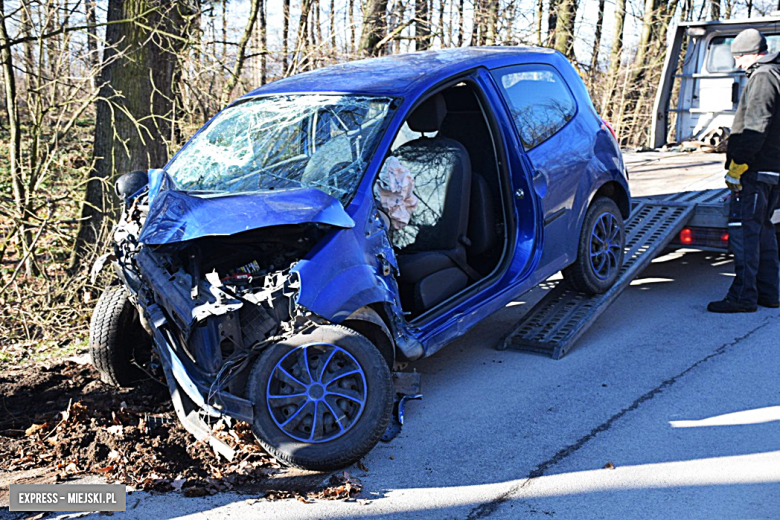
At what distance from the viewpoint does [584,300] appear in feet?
19.6

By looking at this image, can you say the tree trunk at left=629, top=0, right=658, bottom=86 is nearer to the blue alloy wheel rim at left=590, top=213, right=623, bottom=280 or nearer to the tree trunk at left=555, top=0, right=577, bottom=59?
the tree trunk at left=555, top=0, right=577, bottom=59

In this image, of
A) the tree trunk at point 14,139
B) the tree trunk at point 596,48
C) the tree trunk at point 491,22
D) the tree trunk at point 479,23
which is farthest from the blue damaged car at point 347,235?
the tree trunk at point 596,48

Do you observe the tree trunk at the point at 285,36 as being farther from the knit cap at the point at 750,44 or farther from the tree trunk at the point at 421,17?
the knit cap at the point at 750,44

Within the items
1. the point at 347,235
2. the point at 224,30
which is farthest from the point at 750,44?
the point at 224,30

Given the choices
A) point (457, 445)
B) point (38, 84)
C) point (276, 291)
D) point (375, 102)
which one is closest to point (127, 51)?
point (38, 84)

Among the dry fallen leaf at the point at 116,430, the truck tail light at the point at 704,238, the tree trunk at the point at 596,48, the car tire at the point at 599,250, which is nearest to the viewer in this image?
the dry fallen leaf at the point at 116,430

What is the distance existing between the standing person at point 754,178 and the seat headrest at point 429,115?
8.45 ft

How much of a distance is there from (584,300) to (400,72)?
233 centimetres

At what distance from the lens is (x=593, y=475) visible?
379 cm

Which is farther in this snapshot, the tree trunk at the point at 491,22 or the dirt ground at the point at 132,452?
the tree trunk at the point at 491,22

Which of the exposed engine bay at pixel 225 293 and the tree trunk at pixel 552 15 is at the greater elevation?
the tree trunk at pixel 552 15

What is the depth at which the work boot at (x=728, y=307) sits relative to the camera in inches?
246

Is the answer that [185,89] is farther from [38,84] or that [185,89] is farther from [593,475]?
[593,475]

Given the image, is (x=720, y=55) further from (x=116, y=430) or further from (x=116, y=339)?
(x=116, y=430)
